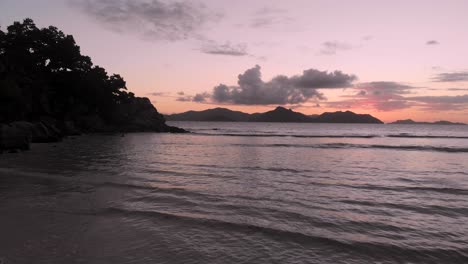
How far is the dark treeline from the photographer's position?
221ft

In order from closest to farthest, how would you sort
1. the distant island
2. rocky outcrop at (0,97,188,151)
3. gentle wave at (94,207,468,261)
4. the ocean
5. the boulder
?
the ocean
gentle wave at (94,207,468,261)
the boulder
rocky outcrop at (0,97,188,151)
the distant island

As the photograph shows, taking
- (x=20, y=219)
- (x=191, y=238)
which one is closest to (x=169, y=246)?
(x=191, y=238)

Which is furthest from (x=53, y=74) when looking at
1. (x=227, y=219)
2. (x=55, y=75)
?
(x=227, y=219)

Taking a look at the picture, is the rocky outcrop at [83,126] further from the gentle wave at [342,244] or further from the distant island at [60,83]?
the gentle wave at [342,244]

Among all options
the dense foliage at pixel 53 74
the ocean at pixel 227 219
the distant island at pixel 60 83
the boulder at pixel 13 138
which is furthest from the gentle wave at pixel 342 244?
the dense foliage at pixel 53 74

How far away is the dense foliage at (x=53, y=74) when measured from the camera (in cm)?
6725

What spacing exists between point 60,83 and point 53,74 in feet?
8.64

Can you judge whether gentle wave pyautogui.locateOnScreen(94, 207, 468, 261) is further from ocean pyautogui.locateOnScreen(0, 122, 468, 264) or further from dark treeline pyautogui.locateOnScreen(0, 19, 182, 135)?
dark treeline pyautogui.locateOnScreen(0, 19, 182, 135)

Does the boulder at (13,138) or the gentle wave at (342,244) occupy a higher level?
the boulder at (13,138)

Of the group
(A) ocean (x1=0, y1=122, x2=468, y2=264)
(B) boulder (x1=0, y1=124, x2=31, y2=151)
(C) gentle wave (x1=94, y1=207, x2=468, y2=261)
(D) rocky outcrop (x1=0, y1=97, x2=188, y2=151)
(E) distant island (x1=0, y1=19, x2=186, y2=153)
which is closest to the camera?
(A) ocean (x1=0, y1=122, x2=468, y2=264)

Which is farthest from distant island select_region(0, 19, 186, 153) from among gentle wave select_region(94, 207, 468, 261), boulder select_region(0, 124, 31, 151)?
gentle wave select_region(94, 207, 468, 261)

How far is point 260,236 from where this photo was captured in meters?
9.62

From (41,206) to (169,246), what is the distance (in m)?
6.94

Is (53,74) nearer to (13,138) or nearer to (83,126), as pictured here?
(83,126)
